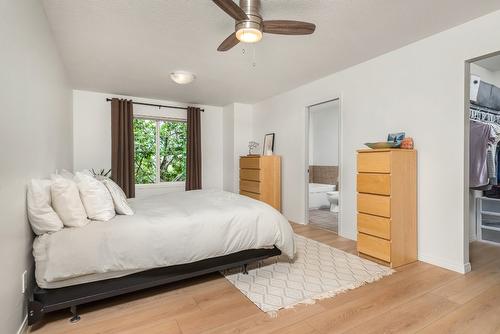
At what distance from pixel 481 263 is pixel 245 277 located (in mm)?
2487

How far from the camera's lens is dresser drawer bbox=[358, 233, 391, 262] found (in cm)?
264

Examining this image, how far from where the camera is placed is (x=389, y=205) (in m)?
2.59

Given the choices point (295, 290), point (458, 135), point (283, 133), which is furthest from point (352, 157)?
point (295, 290)

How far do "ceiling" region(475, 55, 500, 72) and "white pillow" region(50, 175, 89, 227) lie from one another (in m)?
4.65

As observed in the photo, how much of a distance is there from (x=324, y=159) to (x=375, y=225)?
3.89m

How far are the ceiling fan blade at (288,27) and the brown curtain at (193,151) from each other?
11.4ft

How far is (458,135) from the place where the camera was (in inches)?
98.0

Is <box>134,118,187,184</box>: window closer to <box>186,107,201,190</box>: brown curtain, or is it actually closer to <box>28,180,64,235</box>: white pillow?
<box>186,107,201,190</box>: brown curtain

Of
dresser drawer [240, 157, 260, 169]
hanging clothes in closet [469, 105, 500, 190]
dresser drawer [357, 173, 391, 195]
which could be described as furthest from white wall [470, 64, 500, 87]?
dresser drawer [240, 157, 260, 169]

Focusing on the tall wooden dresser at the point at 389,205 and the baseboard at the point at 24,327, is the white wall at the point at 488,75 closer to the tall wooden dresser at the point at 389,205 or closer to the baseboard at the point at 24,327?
the tall wooden dresser at the point at 389,205

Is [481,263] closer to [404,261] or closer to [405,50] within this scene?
[404,261]

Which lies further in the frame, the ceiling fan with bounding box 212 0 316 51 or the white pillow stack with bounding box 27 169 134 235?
the ceiling fan with bounding box 212 0 316 51

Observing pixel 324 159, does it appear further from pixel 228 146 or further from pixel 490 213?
pixel 490 213

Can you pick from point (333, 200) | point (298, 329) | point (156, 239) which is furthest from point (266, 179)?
point (298, 329)
